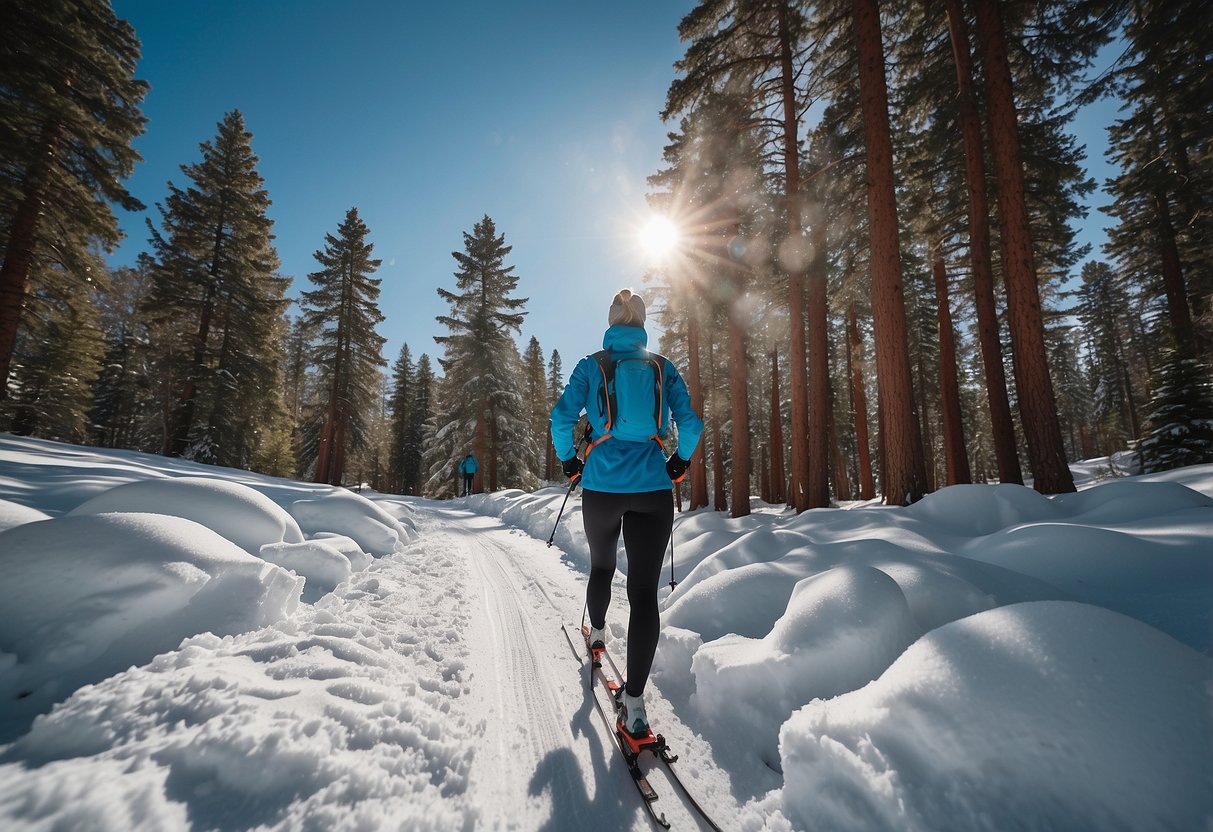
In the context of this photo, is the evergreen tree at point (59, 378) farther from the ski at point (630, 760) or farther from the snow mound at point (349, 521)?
the ski at point (630, 760)

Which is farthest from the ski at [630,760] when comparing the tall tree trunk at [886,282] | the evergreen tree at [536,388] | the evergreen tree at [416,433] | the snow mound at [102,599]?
the evergreen tree at [416,433]

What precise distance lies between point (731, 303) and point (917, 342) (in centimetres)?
1426

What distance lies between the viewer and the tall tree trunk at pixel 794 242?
961 cm

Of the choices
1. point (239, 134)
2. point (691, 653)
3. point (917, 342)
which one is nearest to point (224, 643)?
point (691, 653)

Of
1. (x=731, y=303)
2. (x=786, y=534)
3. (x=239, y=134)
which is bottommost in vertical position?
(x=786, y=534)

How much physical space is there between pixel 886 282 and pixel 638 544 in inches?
283

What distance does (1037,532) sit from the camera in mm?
3711

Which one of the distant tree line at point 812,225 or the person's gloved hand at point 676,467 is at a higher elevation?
the distant tree line at point 812,225

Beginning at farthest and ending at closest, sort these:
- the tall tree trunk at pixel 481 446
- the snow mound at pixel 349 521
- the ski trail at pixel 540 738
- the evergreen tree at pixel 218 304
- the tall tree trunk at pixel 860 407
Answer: the tall tree trunk at pixel 481 446, the tall tree trunk at pixel 860 407, the evergreen tree at pixel 218 304, the snow mound at pixel 349 521, the ski trail at pixel 540 738

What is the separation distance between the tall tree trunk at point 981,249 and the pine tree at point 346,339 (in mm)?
23132

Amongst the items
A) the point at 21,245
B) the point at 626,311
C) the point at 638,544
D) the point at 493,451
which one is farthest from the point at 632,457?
the point at 493,451

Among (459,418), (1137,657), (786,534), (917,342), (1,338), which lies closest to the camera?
(1137,657)

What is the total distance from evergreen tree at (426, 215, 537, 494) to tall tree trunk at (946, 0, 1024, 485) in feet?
60.7

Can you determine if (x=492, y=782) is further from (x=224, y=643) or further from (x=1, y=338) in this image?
(x=1, y=338)
